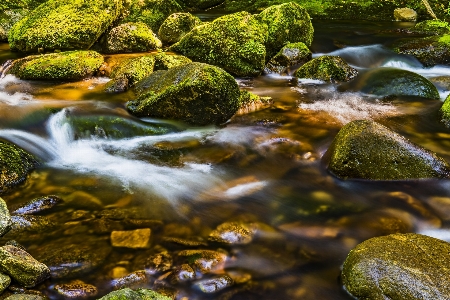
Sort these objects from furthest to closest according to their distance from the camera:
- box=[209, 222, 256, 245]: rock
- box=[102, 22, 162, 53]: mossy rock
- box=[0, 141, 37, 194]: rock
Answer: box=[102, 22, 162, 53]: mossy rock
box=[0, 141, 37, 194]: rock
box=[209, 222, 256, 245]: rock

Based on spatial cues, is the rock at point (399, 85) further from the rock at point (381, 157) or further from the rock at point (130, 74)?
the rock at point (130, 74)

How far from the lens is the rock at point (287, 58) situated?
9.73m

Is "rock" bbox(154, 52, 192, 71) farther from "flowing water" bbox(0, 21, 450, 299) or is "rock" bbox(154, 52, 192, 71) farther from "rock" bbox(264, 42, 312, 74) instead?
"rock" bbox(264, 42, 312, 74)

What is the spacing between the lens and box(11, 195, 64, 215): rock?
4.25 meters

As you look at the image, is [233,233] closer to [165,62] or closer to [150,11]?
[165,62]

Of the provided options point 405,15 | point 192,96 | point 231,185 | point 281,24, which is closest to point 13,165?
point 192,96

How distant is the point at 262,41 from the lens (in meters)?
9.30

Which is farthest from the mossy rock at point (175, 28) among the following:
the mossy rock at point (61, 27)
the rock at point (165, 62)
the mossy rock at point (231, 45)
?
the rock at point (165, 62)

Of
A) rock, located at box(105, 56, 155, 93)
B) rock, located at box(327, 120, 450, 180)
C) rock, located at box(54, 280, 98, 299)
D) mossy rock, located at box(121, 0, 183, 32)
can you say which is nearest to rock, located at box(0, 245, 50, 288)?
rock, located at box(54, 280, 98, 299)

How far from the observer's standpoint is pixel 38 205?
14.3ft

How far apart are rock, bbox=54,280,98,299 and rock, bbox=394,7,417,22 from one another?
1817 centimetres

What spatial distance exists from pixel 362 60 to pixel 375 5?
9674 mm

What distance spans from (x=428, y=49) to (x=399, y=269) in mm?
10071

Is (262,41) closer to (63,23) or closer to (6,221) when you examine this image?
(63,23)
